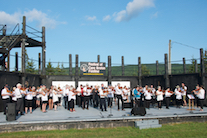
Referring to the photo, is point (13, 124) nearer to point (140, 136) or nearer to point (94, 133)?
point (94, 133)

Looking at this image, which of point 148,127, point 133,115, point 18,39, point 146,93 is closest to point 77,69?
point 18,39

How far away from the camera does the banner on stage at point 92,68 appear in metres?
23.6

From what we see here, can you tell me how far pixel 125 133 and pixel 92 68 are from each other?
15.1 m

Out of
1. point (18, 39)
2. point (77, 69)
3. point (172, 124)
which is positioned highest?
point (18, 39)

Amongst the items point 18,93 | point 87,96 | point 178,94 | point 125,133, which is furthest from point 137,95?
point 18,93

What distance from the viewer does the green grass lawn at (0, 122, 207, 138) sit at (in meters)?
8.74

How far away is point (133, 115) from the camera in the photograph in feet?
37.7

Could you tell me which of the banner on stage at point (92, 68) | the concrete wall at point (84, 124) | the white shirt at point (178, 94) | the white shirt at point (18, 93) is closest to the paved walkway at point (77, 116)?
the concrete wall at point (84, 124)

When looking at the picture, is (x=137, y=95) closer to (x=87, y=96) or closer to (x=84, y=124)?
(x=87, y=96)

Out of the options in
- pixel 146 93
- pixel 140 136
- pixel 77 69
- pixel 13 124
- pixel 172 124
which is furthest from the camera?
pixel 77 69

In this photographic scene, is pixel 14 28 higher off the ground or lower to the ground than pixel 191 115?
higher

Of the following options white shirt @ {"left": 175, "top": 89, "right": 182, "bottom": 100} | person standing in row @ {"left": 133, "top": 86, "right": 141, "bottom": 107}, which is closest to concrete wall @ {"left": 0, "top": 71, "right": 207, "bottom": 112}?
white shirt @ {"left": 175, "top": 89, "right": 182, "bottom": 100}

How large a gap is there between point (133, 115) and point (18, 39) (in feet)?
42.0

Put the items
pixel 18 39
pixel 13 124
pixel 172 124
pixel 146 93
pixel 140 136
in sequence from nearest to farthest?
pixel 140 136 → pixel 13 124 → pixel 172 124 → pixel 146 93 → pixel 18 39
